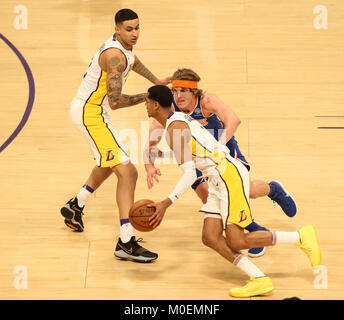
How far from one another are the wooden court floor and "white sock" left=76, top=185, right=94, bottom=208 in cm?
27

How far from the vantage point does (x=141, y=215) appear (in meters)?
6.19

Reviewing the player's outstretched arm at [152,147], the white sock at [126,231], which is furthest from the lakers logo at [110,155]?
the white sock at [126,231]

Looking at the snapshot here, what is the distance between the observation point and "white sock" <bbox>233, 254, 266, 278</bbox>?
6020 mm

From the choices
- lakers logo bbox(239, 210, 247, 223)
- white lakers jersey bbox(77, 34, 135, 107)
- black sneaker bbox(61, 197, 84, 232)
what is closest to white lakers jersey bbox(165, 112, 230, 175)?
lakers logo bbox(239, 210, 247, 223)

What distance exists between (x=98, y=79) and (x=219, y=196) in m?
1.60

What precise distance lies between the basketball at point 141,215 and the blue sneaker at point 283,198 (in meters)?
1.40

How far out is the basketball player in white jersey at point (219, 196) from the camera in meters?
6.04

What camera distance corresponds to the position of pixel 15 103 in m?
9.30

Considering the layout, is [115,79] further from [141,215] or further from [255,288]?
[255,288]

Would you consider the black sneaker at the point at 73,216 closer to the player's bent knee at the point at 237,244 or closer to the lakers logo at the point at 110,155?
the lakers logo at the point at 110,155

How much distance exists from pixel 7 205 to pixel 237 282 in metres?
A: 2.62

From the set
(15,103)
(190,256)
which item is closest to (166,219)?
(190,256)

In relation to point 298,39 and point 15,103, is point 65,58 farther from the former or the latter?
point 298,39

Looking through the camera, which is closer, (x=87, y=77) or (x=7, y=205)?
(x=87, y=77)
